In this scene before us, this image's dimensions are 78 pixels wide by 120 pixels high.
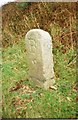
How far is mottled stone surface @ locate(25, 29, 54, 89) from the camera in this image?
14.5ft

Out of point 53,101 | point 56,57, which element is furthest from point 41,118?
point 56,57

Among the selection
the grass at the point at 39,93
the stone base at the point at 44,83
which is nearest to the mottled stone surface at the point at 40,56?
the stone base at the point at 44,83

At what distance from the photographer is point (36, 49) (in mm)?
4492

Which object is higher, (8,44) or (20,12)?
(20,12)

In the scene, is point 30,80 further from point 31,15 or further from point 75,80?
point 31,15

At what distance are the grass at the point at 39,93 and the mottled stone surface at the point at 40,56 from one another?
172mm

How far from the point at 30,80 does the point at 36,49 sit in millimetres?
667

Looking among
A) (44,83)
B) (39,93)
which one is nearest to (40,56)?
(44,83)

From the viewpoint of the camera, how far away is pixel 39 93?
4.63 metres

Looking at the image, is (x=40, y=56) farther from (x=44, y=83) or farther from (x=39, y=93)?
(x=39, y=93)

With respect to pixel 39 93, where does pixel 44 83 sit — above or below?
above

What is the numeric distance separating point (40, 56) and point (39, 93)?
2.01 ft

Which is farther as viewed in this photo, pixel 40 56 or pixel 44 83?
pixel 44 83

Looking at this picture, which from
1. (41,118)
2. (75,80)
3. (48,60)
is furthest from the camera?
(75,80)
